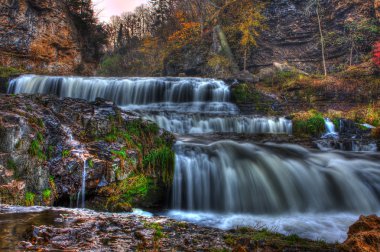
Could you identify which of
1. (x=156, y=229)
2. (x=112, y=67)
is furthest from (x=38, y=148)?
(x=112, y=67)

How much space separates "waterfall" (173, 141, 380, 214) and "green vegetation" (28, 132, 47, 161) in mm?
2565

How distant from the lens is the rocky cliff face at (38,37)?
17.7 m

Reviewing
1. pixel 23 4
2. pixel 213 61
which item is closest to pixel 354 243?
pixel 213 61

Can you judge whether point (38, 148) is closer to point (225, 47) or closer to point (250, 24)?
point (225, 47)

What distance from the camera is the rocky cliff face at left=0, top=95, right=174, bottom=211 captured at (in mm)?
4211

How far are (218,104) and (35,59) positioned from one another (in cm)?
1247

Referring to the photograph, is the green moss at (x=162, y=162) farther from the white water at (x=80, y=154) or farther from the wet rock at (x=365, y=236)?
the wet rock at (x=365, y=236)

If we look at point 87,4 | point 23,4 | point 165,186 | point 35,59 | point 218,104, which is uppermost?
point 87,4

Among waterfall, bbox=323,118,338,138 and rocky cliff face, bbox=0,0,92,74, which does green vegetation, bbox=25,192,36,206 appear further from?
rocky cliff face, bbox=0,0,92,74

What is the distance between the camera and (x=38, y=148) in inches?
178

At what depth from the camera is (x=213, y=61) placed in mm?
21703

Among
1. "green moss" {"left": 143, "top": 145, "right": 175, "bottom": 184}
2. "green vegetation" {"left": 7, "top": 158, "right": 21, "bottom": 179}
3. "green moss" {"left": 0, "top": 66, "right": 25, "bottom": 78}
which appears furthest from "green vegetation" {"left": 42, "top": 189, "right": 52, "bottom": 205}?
"green moss" {"left": 0, "top": 66, "right": 25, "bottom": 78}

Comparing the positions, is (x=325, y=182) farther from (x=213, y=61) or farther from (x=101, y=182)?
(x=213, y=61)

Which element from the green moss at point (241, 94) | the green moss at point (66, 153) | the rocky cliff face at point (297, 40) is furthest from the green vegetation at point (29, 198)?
the rocky cliff face at point (297, 40)
